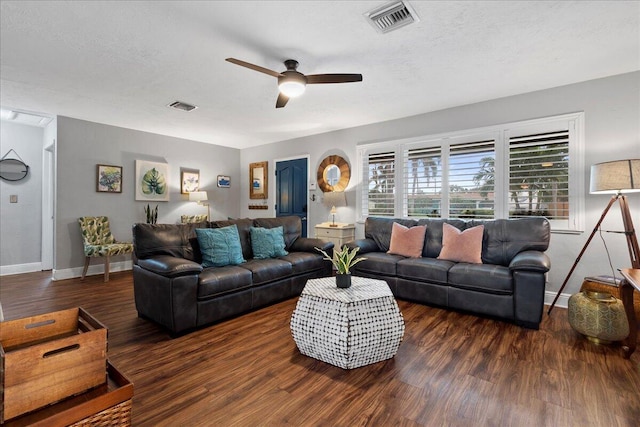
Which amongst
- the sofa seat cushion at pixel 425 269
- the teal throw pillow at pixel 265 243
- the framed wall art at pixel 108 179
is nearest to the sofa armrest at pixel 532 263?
the sofa seat cushion at pixel 425 269

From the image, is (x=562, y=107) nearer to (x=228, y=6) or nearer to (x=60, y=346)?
(x=228, y=6)

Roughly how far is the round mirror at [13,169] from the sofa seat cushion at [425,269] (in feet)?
20.4

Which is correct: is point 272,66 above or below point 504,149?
above

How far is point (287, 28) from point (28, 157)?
5.51 meters

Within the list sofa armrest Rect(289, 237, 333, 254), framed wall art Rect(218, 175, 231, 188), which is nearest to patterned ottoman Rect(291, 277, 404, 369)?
sofa armrest Rect(289, 237, 333, 254)

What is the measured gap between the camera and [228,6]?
2.14 m

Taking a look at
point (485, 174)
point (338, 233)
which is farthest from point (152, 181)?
point (485, 174)

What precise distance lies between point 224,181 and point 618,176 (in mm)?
6454

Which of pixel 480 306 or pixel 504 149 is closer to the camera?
pixel 480 306

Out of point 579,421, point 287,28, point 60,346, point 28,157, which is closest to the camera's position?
point 60,346

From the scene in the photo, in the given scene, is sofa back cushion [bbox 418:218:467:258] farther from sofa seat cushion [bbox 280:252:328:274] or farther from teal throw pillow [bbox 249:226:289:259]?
teal throw pillow [bbox 249:226:289:259]

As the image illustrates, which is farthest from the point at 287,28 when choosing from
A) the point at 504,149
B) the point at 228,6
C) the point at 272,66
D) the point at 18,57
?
the point at 504,149

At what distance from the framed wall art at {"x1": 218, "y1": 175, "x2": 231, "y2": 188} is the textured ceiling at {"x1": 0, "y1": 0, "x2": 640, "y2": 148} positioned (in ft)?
8.77

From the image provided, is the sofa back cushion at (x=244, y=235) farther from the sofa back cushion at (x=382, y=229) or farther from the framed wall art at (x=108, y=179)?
the framed wall art at (x=108, y=179)
